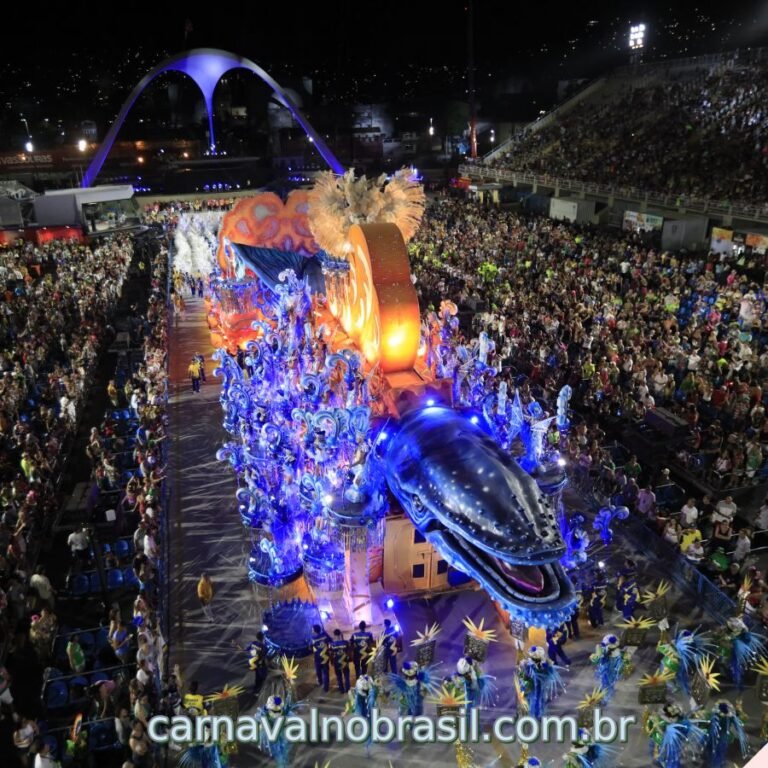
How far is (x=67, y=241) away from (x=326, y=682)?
32.3 meters

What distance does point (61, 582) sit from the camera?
11.6m

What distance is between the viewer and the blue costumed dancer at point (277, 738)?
7.93 metres

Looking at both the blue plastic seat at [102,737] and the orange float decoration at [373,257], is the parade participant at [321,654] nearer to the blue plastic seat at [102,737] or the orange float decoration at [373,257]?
the blue plastic seat at [102,737]

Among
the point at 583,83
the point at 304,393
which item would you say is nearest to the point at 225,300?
the point at 304,393

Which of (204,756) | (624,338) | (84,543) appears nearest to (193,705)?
(204,756)

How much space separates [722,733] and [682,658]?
1.16 m

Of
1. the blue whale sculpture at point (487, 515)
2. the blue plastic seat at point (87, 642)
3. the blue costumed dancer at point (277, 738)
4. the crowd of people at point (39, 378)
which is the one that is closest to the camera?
the blue whale sculpture at point (487, 515)

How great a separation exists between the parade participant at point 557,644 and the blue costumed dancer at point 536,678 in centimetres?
73

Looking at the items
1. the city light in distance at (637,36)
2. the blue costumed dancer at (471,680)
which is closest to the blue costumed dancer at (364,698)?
the blue costumed dancer at (471,680)

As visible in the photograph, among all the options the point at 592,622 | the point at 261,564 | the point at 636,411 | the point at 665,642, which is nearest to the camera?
the point at 665,642

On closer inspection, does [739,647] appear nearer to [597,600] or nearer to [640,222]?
[597,600]

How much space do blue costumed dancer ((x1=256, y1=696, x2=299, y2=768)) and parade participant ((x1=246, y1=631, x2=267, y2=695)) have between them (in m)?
0.89

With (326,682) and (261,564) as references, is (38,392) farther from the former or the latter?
(326,682)

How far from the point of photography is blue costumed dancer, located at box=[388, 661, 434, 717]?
336 inches
